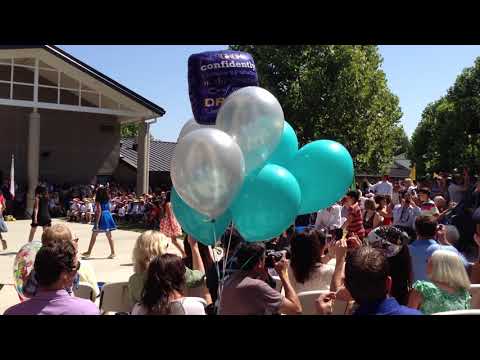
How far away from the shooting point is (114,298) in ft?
13.4

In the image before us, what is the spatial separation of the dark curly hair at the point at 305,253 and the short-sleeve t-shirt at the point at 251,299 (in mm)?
867

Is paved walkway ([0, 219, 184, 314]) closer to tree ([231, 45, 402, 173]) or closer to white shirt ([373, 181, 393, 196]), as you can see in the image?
white shirt ([373, 181, 393, 196])

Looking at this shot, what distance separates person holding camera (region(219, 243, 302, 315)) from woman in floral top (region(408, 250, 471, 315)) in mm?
769

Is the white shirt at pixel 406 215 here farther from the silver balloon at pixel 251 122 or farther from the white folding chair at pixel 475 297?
the silver balloon at pixel 251 122

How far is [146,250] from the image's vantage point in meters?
3.68

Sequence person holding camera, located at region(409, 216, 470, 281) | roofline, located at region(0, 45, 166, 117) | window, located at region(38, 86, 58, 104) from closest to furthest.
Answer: person holding camera, located at region(409, 216, 470, 281) < roofline, located at region(0, 45, 166, 117) < window, located at region(38, 86, 58, 104)

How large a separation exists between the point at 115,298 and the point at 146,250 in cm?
71

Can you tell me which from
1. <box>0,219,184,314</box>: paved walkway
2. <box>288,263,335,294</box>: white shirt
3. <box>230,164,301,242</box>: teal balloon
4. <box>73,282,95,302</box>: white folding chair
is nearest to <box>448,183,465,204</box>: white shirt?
<box>0,219,184,314</box>: paved walkway

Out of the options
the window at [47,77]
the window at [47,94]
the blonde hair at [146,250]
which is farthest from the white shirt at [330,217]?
the window at [47,94]

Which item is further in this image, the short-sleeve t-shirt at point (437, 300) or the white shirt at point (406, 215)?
the white shirt at point (406, 215)

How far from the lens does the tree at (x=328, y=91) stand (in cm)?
2503

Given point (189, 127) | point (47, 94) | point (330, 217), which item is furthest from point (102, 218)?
point (47, 94)

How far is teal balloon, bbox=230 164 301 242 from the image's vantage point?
3.66 m

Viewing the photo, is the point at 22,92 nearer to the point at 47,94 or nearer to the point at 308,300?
the point at 47,94
